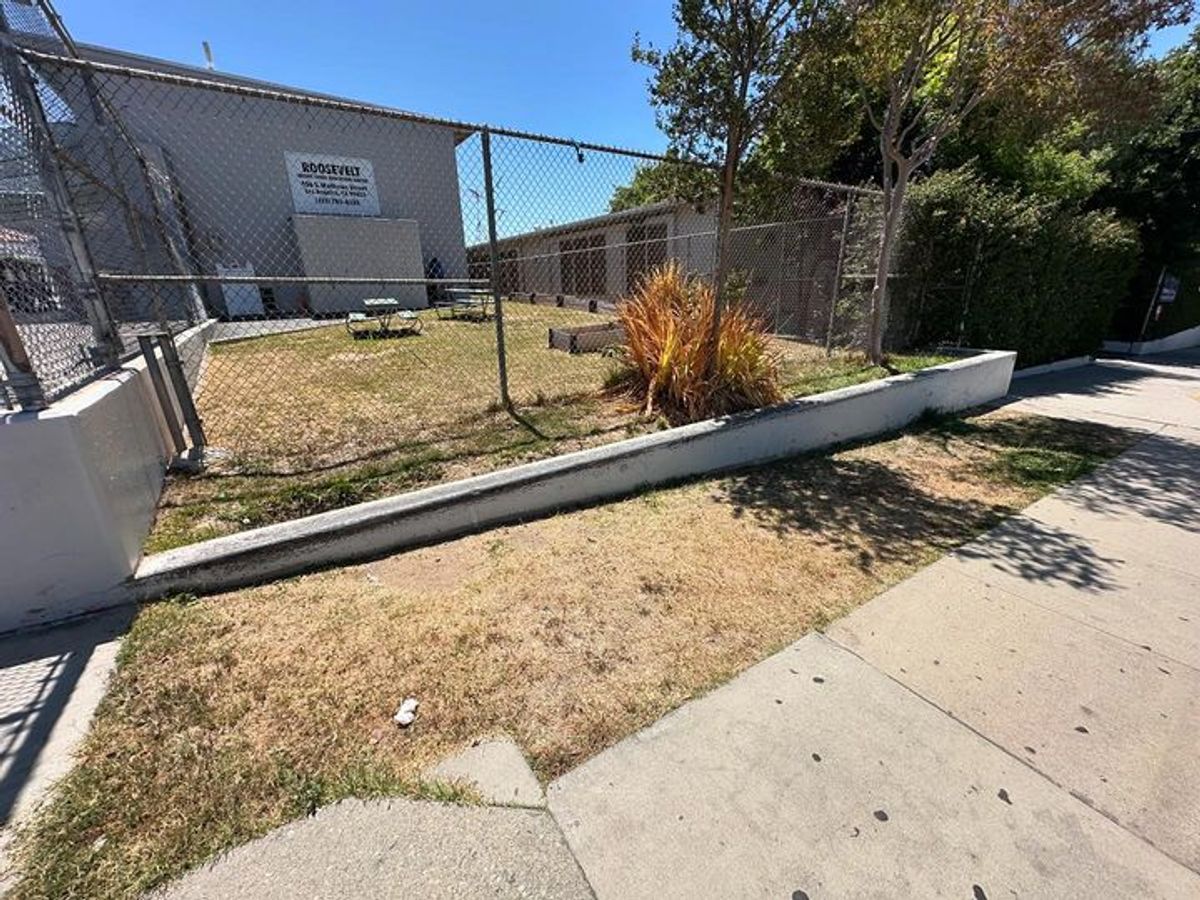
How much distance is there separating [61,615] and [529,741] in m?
2.22

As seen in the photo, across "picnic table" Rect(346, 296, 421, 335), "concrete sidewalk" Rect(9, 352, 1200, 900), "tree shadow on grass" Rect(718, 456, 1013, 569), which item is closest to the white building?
"picnic table" Rect(346, 296, 421, 335)

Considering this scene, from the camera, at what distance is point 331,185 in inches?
633

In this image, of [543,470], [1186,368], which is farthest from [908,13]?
[1186,368]

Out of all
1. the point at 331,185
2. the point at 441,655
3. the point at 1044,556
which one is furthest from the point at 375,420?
the point at 331,185

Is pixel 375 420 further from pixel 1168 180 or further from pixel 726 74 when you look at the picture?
pixel 1168 180

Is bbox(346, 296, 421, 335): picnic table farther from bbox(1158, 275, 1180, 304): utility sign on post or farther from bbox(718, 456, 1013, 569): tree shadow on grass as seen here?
bbox(1158, 275, 1180, 304): utility sign on post

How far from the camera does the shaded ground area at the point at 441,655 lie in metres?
1.58

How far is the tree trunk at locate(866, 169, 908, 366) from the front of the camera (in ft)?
20.6

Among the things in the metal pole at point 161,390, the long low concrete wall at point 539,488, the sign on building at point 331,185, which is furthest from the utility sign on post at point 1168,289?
the sign on building at point 331,185

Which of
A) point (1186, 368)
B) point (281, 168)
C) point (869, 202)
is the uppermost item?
point (281, 168)

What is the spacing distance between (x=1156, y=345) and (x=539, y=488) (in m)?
16.5

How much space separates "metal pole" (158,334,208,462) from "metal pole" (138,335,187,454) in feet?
0.21

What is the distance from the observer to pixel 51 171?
267 centimetres

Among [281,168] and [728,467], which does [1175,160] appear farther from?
[281,168]
